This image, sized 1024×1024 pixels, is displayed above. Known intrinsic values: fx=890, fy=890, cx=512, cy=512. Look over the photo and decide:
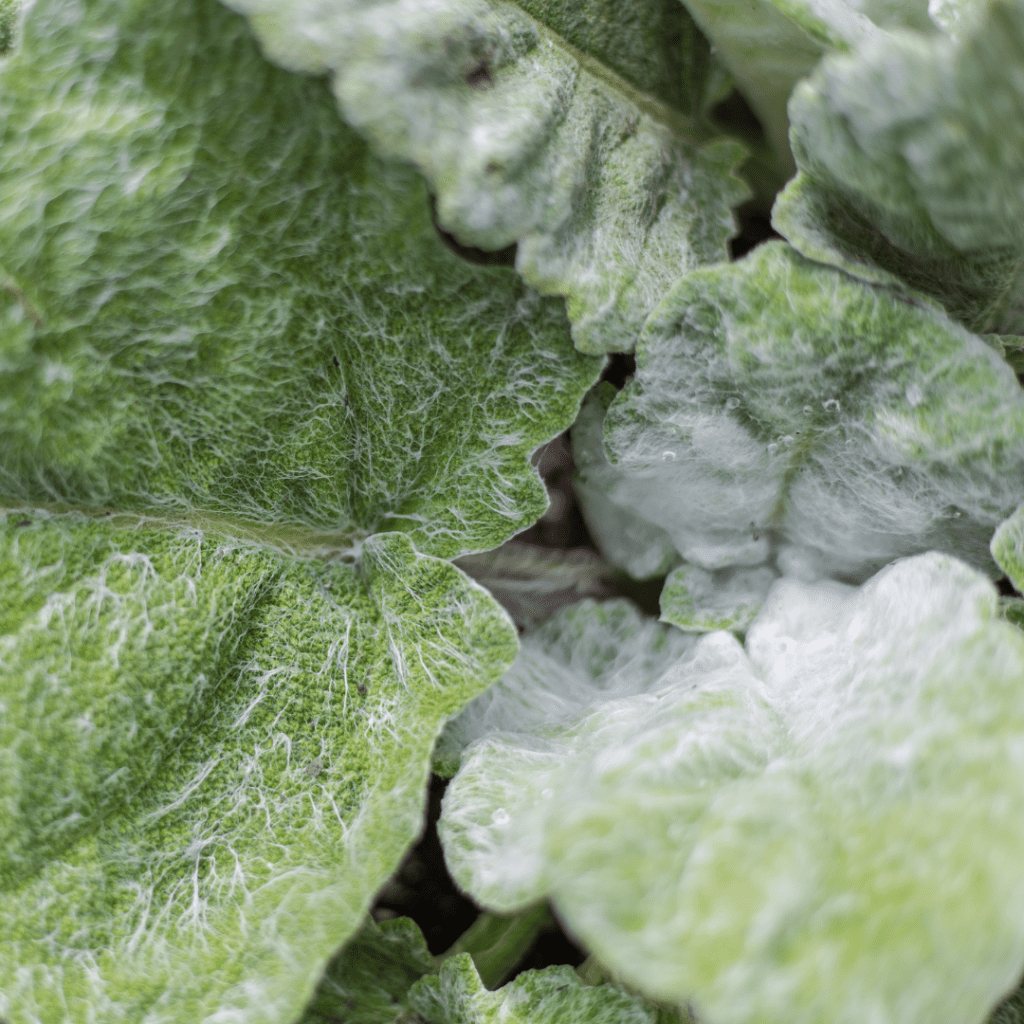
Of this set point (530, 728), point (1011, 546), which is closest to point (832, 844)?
point (1011, 546)

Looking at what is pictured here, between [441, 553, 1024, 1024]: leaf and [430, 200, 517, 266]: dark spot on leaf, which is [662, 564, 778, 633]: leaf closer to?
[441, 553, 1024, 1024]: leaf

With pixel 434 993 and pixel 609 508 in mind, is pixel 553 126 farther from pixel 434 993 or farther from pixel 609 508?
pixel 434 993

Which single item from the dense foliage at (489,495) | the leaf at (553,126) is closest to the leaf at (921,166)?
the dense foliage at (489,495)

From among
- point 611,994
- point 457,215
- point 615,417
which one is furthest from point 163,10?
point 611,994

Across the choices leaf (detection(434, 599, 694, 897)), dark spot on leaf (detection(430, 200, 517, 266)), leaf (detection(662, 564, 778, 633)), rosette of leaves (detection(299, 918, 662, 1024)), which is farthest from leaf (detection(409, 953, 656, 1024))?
dark spot on leaf (detection(430, 200, 517, 266))

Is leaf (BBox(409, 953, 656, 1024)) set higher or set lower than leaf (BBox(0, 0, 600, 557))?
lower

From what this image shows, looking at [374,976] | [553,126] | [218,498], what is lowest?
[374,976]

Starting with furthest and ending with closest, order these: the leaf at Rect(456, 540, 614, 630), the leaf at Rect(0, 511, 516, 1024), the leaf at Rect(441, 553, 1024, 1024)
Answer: the leaf at Rect(456, 540, 614, 630) → the leaf at Rect(0, 511, 516, 1024) → the leaf at Rect(441, 553, 1024, 1024)

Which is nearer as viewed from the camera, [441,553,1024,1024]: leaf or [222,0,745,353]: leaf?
[441,553,1024,1024]: leaf
